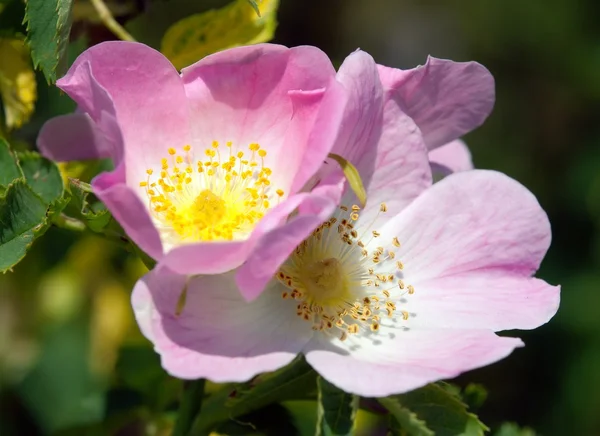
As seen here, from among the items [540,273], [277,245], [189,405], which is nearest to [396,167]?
[277,245]

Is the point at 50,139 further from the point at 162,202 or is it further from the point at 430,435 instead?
the point at 430,435

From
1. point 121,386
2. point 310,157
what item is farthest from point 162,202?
point 121,386

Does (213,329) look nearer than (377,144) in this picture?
Yes

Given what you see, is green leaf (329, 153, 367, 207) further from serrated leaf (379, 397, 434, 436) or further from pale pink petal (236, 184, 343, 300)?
serrated leaf (379, 397, 434, 436)

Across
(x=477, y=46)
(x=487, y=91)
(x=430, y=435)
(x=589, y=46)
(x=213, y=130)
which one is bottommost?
(x=477, y=46)

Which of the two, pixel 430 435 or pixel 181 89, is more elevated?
pixel 181 89

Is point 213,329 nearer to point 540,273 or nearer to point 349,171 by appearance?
point 349,171
